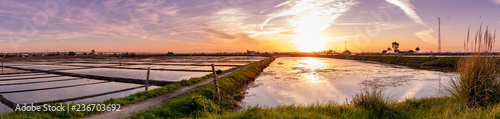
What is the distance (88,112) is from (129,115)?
146 centimetres

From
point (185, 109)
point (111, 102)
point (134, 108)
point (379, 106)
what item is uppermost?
point (379, 106)

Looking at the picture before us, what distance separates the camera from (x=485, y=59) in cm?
657

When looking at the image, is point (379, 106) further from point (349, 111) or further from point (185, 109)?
point (185, 109)

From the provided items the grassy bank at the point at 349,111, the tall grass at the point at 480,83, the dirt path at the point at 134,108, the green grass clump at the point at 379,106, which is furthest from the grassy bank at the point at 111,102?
the tall grass at the point at 480,83

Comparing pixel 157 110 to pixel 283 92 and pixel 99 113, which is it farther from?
pixel 283 92

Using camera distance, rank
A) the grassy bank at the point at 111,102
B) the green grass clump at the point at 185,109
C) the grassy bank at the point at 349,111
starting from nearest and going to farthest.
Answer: the grassy bank at the point at 349,111 < the grassy bank at the point at 111,102 < the green grass clump at the point at 185,109

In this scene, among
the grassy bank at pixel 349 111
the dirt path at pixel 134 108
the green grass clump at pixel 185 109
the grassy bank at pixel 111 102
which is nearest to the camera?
the grassy bank at pixel 349 111

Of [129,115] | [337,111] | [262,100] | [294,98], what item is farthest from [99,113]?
[294,98]

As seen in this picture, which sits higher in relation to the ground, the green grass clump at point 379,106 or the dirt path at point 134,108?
the green grass clump at point 379,106

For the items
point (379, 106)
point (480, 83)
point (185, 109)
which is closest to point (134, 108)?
point (185, 109)

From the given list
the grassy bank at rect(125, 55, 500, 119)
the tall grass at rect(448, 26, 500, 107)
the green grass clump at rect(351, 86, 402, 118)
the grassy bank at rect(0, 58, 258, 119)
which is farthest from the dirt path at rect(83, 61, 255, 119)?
the tall grass at rect(448, 26, 500, 107)

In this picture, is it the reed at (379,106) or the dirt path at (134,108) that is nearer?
the reed at (379,106)

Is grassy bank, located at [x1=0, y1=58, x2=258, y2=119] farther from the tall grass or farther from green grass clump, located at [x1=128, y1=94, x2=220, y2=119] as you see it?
the tall grass

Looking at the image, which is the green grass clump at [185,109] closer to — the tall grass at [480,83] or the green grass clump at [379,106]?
the green grass clump at [379,106]
